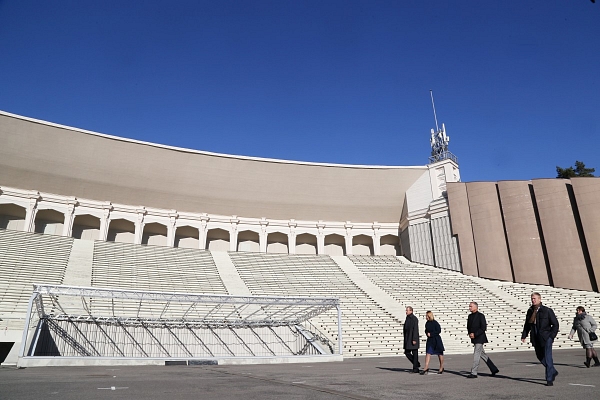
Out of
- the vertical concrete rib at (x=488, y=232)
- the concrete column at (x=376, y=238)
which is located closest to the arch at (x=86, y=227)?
the concrete column at (x=376, y=238)

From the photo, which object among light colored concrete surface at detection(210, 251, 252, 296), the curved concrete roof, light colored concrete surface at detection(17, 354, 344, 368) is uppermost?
the curved concrete roof

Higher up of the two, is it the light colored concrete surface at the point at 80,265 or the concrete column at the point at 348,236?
the concrete column at the point at 348,236

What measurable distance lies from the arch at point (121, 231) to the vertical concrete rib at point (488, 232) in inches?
1292

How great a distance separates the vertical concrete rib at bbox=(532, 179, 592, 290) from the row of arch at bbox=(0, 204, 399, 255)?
17513mm

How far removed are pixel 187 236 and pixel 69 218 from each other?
36.9 ft

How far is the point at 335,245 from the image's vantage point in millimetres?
48094

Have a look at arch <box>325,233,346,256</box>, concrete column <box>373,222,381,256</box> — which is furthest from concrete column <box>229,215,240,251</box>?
concrete column <box>373,222,381,256</box>

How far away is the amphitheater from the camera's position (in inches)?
778

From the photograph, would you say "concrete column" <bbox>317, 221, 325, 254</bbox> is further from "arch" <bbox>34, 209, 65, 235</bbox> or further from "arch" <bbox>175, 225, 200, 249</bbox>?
"arch" <bbox>34, 209, 65, 235</bbox>

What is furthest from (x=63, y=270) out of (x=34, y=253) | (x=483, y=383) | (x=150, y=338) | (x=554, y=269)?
(x=554, y=269)

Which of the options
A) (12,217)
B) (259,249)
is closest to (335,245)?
(259,249)

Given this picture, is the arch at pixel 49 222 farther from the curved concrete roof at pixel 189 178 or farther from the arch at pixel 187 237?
the arch at pixel 187 237

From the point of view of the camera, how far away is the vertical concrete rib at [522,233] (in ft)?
109

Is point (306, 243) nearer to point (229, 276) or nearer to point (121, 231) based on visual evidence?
A: point (229, 276)
